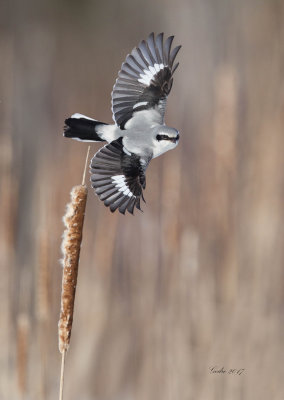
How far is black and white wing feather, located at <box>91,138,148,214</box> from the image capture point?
0.98m

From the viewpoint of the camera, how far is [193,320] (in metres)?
1.47

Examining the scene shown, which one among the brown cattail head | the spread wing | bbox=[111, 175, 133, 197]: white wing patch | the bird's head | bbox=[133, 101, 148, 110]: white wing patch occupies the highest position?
the spread wing

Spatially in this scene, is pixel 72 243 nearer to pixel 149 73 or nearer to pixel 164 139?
pixel 164 139

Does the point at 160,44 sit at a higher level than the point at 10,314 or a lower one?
higher

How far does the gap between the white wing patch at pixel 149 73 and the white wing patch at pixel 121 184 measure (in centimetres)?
18

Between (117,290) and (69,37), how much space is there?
78 centimetres

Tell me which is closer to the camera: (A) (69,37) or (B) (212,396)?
(B) (212,396)

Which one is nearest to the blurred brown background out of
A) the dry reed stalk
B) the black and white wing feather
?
the black and white wing feather

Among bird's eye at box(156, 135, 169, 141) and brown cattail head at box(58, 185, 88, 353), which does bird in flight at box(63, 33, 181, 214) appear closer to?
bird's eye at box(156, 135, 169, 141)

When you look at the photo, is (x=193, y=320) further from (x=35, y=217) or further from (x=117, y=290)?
(x=35, y=217)

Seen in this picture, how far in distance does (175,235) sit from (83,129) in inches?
15.8

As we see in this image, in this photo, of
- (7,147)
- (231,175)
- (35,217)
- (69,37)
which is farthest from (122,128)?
(69,37)

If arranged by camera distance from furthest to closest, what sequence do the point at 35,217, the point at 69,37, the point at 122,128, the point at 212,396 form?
the point at 69,37 → the point at 35,217 → the point at 212,396 → the point at 122,128

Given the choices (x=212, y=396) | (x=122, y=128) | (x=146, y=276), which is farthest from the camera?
(x=146, y=276)
